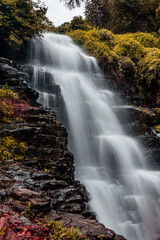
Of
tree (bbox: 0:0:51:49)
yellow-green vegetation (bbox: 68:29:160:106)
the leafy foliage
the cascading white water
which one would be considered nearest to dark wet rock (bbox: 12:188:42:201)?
the cascading white water

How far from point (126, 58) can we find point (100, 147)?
32.7 ft

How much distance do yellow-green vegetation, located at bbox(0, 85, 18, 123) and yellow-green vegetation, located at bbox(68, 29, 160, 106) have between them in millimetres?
10052

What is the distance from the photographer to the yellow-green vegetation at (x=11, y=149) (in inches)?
167

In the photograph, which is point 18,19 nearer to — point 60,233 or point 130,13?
point 60,233

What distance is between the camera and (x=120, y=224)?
194 inches

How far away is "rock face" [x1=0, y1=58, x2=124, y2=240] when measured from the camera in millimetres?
2084

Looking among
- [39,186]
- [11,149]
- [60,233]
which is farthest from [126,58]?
[60,233]

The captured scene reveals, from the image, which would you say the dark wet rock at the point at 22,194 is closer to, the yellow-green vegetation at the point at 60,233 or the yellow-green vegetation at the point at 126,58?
the yellow-green vegetation at the point at 60,233

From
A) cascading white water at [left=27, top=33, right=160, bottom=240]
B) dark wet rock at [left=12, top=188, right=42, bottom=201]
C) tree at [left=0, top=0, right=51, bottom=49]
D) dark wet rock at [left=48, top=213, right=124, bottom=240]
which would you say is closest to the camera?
dark wet rock at [left=48, top=213, right=124, bottom=240]

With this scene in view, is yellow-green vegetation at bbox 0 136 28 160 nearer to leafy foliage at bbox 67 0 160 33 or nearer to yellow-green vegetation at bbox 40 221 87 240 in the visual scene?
yellow-green vegetation at bbox 40 221 87 240

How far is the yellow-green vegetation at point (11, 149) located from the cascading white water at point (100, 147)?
8.89 feet

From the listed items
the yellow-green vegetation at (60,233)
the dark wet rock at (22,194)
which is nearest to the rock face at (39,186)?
the dark wet rock at (22,194)

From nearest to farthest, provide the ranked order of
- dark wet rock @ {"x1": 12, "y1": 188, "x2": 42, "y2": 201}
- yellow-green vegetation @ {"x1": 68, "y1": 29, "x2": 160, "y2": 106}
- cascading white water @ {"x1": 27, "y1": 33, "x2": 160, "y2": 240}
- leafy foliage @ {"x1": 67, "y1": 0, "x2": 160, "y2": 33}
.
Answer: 1. dark wet rock @ {"x1": 12, "y1": 188, "x2": 42, "y2": 201}
2. cascading white water @ {"x1": 27, "y1": 33, "x2": 160, "y2": 240}
3. yellow-green vegetation @ {"x1": 68, "y1": 29, "x2": 160, "y2": 106}
4. leafy foliage @ {"x1": 67, "y1": 0, "x2": 160, "y2": 33}

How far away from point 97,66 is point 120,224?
A: 498 inches
